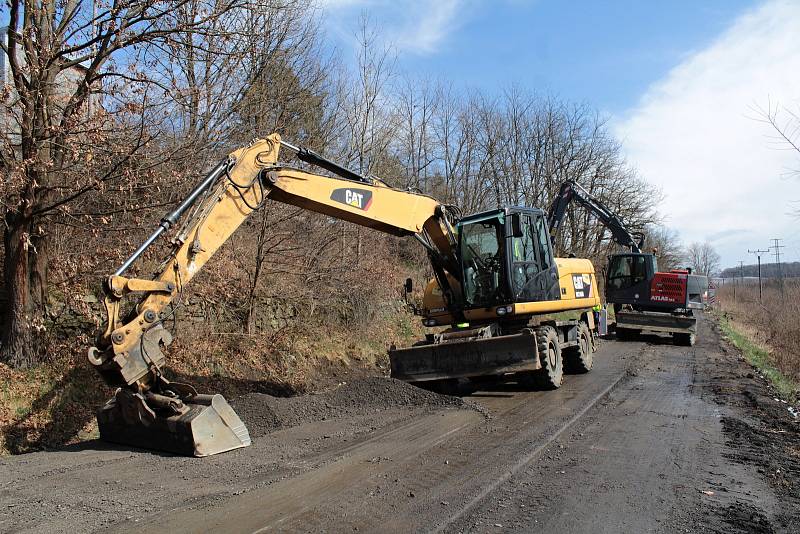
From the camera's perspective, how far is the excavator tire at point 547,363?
956cm

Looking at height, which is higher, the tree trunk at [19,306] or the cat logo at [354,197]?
the cat logo at [354,197]

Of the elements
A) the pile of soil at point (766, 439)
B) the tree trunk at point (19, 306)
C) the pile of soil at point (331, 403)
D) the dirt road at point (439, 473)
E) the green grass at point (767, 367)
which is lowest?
the green grass at point (767, 367)

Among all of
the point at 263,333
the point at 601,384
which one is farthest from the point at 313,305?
the point at 601,384

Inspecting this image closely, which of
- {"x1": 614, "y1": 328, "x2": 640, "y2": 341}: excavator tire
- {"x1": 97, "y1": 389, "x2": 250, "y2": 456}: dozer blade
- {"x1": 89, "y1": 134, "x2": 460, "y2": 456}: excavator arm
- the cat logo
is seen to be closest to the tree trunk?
{"x1": 89, "y1": 134, "x2": 460, "y2": 456}: excavator arm

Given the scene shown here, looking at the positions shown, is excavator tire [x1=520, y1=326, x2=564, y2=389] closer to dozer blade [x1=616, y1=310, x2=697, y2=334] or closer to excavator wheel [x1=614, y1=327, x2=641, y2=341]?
dozer blade [x1=616, y1=310, x2=697, y2=334]

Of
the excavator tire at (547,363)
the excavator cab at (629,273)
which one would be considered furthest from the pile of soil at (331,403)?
the excavator cab at (629,273)

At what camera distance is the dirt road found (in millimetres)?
4297

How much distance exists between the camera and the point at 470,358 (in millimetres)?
9320

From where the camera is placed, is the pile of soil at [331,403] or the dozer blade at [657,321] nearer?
the pile of soil at [331,403]

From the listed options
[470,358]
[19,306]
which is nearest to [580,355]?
[470,358]

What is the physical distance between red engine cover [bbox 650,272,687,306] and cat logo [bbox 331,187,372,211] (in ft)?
46.8

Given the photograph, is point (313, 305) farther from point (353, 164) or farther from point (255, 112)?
point (353, 164)

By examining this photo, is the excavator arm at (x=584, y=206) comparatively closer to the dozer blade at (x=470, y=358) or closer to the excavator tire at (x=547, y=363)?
the excavator tire at (x=547, y=363)

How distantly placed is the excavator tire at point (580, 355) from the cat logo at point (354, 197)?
6.02 metres
